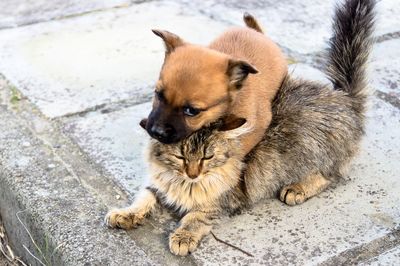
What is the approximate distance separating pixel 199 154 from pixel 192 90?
276 millimetres

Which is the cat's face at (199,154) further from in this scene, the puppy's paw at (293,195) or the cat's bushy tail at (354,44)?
the cat's bushy tail at (354,44)

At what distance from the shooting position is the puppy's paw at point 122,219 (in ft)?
9.05

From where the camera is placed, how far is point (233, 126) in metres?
2.75

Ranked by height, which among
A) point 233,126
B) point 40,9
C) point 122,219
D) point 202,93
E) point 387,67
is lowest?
point 40,9

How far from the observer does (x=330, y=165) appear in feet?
9.96

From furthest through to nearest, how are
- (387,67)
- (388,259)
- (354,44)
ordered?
(387,67), (354,44), (388,259)

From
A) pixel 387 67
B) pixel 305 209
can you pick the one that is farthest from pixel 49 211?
pixel 387 67

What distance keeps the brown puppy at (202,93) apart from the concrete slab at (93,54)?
37.9 inches

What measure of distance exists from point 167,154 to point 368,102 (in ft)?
3.71

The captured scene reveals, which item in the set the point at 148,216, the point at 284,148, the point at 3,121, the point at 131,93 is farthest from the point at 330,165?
the point at 3,121

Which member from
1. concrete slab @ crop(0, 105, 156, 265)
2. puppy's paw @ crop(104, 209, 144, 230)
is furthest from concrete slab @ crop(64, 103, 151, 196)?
puppy's paw @ crop(104, 209, 144, 230)

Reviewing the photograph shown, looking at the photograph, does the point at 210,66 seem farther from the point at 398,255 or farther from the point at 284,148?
the point at 398,255

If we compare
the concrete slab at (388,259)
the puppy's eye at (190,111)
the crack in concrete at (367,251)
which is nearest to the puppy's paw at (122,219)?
the puppy's eye at (190,111)

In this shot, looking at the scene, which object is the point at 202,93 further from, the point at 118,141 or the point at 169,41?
the point at 118,141
